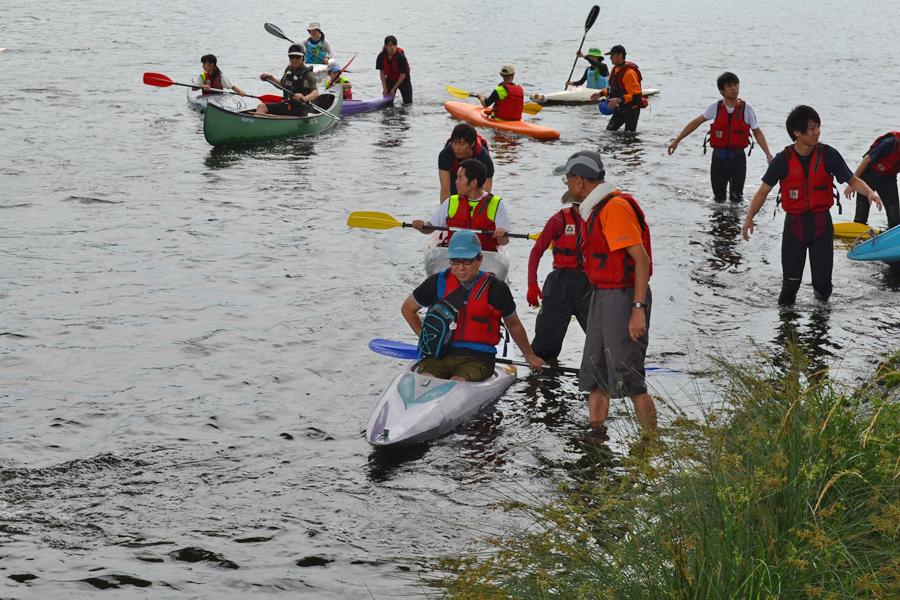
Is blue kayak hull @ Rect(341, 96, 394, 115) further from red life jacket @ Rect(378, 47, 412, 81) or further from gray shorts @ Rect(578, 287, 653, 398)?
gray shorts @ Rect(578, 287, 653, 398)

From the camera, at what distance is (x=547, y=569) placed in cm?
335

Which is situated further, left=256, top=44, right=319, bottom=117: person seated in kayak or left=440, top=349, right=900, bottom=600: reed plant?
left=256, top=44, right=319, bottom=117: person seated in kayak

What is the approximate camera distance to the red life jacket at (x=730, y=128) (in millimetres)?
10398

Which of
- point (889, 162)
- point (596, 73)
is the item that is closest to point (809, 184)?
point (889, 162)

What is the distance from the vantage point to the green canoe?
14.5m

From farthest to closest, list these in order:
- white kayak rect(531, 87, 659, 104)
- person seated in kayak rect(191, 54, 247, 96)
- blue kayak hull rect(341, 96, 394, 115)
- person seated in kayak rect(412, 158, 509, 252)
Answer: white kayak rect(531, 87, 659, 104) → blue kayak hull rect(341, 96, 394, 115) → person seated in kayak rect(191, 54, 247, 96) → person seated in kayak rect(412, 158, 509, 252)

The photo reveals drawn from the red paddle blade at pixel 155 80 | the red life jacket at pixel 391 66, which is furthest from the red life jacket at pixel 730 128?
the red life jacket at pixel 391 66

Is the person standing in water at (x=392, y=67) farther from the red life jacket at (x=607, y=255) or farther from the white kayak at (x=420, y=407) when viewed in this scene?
the red life jacket at (x=607, y=255)

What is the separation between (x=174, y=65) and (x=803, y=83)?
18336 millimetres

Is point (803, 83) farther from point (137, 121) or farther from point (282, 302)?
point (282, 302)

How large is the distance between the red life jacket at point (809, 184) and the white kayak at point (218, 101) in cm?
1088

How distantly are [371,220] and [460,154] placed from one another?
115 centimetres

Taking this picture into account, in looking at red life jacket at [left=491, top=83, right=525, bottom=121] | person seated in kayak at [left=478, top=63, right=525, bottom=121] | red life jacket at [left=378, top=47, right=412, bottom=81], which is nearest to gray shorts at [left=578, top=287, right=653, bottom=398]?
person seated in kayak at [left=478, top=63, right=525, bottom=121]

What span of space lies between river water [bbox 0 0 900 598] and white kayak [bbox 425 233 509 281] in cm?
84
